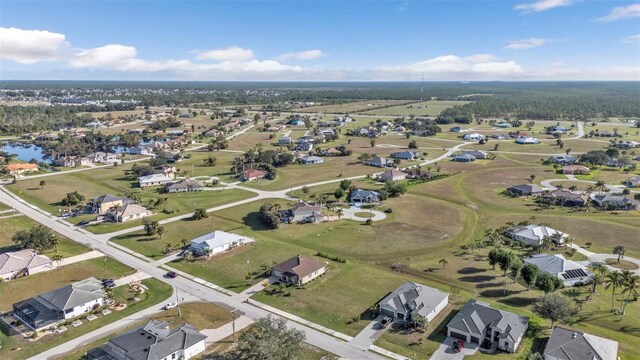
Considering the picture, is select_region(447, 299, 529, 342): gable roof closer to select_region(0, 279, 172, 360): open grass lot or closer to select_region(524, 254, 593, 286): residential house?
select_region(524, 254, 593, 286): residential house

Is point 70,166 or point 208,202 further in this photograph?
point 70,166

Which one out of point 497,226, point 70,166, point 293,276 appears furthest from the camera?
point 70,166

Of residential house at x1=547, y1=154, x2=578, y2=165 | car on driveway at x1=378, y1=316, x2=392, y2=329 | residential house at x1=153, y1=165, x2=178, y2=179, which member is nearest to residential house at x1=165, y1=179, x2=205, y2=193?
residential house at x1=153, y1=165, x2=178, y2=179

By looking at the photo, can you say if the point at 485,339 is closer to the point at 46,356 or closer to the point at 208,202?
the point at 46,356

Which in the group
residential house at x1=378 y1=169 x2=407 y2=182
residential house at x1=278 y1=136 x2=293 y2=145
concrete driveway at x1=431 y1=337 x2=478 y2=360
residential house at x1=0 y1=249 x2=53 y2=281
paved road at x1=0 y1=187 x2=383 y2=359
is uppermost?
residential house at x1=278 y1=136 x2=293 y2=145

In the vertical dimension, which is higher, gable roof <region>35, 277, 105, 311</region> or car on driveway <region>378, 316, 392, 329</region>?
gable roof <region>35, 277, 105, 311</region>

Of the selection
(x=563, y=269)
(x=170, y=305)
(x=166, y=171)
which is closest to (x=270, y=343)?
(x=170, y=305)

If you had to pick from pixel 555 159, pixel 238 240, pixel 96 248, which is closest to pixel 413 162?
pixel 555 159
